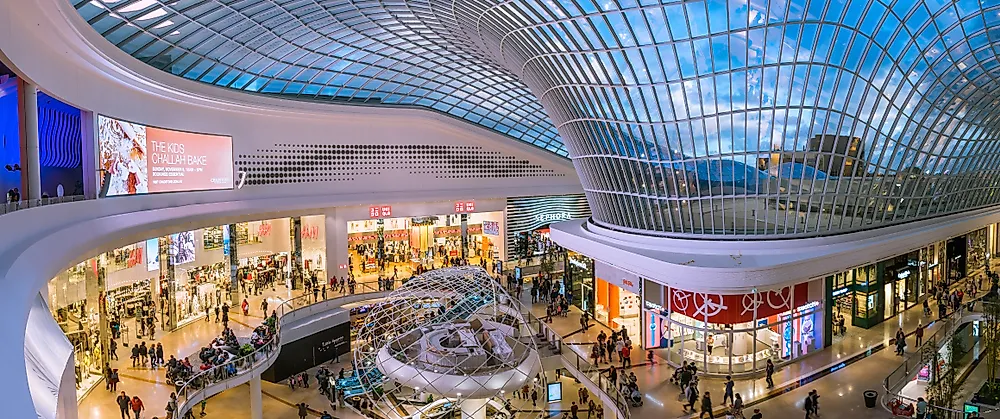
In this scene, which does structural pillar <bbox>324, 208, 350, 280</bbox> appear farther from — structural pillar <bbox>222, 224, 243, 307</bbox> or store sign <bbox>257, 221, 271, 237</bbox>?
structural pillar <bbox>222, 224, 243, 307</bbox>

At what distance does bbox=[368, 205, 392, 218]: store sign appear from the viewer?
43156 mm

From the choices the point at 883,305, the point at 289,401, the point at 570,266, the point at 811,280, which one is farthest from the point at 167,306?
the point at 883,305

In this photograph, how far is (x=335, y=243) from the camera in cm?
4175

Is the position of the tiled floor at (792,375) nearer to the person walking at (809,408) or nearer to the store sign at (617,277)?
the person walking at (809,408)

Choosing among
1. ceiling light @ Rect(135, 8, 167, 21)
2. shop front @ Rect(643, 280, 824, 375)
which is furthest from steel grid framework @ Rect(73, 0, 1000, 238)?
shop front @ Rect(643, 280, 824, 375)

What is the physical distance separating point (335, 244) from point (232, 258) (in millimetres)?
7290

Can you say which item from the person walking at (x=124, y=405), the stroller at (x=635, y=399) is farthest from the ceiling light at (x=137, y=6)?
the stroller at (x=635, y=399)

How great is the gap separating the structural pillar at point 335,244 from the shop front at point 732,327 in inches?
874

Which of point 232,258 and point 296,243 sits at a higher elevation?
point 296,243

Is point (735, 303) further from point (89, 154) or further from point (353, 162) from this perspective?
point (353, 162)

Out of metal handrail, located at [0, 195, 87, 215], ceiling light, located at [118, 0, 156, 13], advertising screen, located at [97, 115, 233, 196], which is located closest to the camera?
metal handrail, located at [0, 195, 87, 215]

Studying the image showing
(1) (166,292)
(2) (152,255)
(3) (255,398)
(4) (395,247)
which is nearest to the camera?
(3) (255,398)

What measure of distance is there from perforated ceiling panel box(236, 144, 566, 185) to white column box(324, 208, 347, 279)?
2.66m

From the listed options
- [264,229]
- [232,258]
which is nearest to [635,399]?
[232,258]
